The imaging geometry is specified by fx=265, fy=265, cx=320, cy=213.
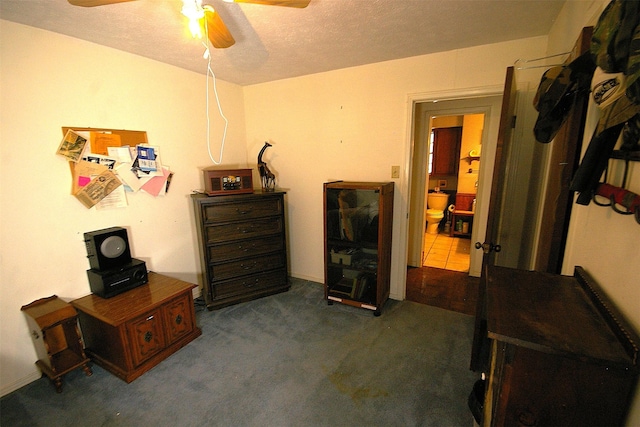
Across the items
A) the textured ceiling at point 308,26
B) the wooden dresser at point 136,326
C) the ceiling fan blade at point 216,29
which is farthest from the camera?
the wooden dresser at point 136,326

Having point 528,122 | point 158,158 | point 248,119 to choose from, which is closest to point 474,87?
point 528,122

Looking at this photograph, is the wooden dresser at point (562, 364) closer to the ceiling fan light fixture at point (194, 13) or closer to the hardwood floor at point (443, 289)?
the ceiling fan light fixture at point (194, 13)

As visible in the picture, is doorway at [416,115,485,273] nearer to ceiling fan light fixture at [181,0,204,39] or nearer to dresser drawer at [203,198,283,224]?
dresser drawer at [203,198,283,224]

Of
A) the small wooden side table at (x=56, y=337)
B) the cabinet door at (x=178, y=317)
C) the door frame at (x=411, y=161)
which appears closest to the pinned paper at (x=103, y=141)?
the small wooden side table at (x=56, y=337)

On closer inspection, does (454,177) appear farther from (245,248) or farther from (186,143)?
(186,143)

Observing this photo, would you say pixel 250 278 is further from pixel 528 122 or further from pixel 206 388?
pixel 528 122

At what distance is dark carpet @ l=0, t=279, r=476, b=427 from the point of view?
154 centimetres

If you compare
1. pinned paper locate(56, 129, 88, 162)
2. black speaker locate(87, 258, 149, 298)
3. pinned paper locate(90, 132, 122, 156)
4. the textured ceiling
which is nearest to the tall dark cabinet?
the textured ceiling

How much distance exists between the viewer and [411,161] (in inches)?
99.2

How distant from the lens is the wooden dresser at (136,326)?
1.79 meters

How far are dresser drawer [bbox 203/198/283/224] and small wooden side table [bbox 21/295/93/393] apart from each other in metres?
1.14

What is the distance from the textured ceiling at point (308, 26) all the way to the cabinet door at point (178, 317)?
76.3 inches

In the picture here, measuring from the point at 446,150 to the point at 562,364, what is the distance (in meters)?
4.59

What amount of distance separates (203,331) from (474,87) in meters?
3.10
